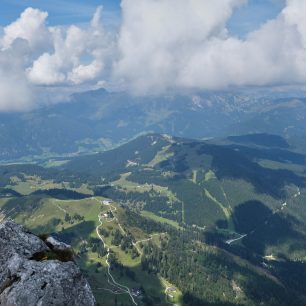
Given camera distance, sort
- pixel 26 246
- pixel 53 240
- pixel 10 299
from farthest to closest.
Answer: pixel 53 240
pixel 26 246
pixel 10 299

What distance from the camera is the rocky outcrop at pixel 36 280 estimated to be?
42.6 meters

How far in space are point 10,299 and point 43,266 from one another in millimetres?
4283

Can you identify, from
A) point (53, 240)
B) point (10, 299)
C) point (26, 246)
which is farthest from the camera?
point (53, 240)

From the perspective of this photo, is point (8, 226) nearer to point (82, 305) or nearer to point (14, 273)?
point (14, 273)

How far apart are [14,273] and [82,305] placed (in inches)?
300

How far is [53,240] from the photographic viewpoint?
52406 millimetres

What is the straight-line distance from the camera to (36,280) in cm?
4316

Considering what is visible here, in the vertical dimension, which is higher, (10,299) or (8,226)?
(8,226)

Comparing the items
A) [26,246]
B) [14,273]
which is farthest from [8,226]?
[14,273]

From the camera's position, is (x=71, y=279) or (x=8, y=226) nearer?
(x=71, y=279)

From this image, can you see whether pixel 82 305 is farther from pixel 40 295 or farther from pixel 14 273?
pixel 14 273

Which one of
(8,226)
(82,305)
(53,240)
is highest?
(8,226)

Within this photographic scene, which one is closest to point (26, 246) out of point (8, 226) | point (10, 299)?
point (8, 226)

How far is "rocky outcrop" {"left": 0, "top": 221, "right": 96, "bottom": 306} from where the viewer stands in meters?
42.6
